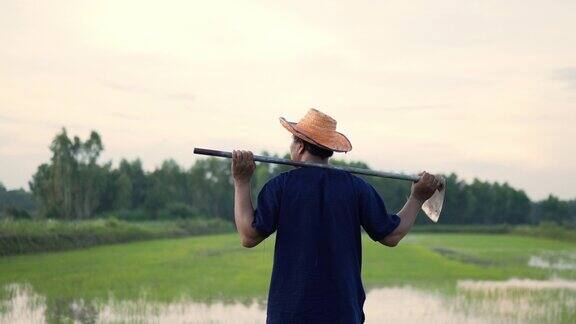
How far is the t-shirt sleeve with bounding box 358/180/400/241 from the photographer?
7.63 feet

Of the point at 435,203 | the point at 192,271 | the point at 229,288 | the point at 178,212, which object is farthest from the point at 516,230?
the point at 435,203

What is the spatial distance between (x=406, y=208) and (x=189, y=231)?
86.4 feet

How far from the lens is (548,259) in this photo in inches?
732

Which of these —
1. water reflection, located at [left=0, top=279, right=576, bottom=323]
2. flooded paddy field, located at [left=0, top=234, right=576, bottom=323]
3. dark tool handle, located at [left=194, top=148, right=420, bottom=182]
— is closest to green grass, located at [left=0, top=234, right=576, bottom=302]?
flooded paddy field, located at [left=0, top=234, right=576, bottom=323]

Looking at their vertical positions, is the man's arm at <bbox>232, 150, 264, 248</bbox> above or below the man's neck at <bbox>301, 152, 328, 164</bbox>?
below

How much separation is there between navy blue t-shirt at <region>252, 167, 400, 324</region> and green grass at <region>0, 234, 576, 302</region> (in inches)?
290

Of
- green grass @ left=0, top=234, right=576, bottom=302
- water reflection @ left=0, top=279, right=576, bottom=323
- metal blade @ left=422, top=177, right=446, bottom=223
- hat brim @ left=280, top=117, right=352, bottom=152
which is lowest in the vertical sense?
water reflection @ left=0, top=279, right=576, bottom=323

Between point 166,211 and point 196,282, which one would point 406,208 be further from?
point 166,211

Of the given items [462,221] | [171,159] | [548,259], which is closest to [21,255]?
[548,259]

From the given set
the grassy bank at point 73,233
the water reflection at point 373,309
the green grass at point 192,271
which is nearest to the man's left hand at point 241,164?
the water reflection at point 373,309

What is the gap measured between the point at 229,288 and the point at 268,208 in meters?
8.58

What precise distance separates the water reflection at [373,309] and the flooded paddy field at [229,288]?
0.4 inches

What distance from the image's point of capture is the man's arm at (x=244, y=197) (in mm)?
2281

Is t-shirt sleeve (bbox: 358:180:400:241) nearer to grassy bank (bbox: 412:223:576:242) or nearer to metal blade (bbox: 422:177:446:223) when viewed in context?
metal blade (bbox: 422:177:446:223)
